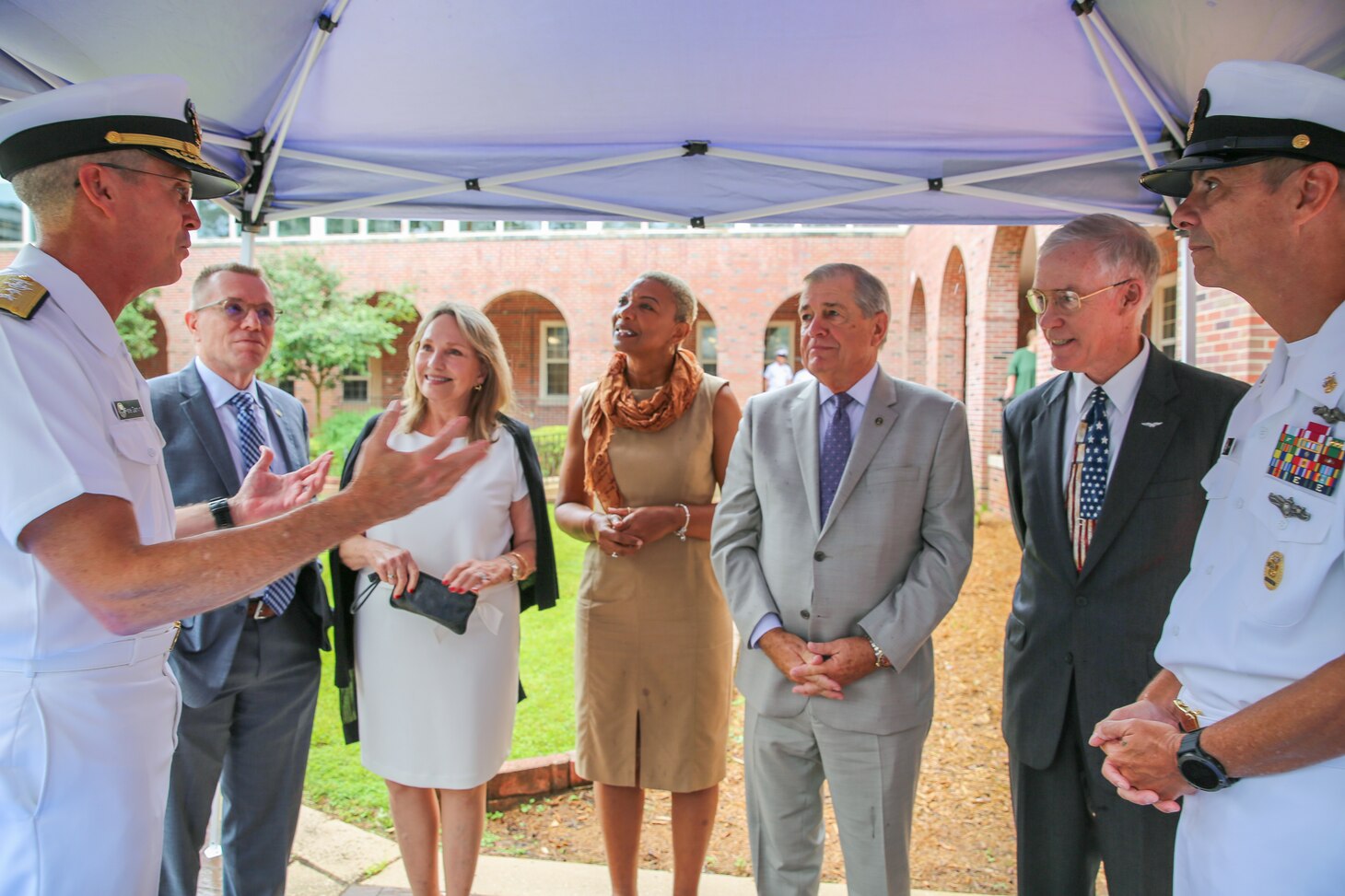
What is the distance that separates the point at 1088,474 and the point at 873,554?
0.70 m

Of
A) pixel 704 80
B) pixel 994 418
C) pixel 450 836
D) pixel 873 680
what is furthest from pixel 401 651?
pixel 994 418

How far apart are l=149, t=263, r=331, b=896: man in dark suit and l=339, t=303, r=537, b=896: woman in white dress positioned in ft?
0.81

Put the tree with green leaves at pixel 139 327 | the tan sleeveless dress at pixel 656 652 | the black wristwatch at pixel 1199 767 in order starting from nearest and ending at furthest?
the black wristwatch at pixel 1199 767, the tan sleeveless dress at pixel 656 652, the tree with green leaves at pixel 139 327

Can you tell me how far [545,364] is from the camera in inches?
986

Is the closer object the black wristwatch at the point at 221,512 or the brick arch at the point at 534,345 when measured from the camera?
the black wristwatch at the point at 221,512

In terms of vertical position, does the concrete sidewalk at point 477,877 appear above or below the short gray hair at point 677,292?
below

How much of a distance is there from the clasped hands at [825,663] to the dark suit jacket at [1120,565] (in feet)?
1.61

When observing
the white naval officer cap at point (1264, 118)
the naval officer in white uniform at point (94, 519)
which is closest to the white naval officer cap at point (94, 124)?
the naval officer in white uniform at point (94, 519)

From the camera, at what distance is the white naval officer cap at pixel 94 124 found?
63.9 inches

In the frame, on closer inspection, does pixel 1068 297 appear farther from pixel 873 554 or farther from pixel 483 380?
pixel 483 380

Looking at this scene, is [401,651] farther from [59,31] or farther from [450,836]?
[59,31]

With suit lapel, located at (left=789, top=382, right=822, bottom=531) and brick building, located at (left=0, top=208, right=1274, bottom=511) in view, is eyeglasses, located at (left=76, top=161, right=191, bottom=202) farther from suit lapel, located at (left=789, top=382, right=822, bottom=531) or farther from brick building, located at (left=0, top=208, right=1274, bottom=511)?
brick building, located at (left=0, top=208, right=1274, bottom=511)

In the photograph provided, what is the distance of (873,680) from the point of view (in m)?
2.69

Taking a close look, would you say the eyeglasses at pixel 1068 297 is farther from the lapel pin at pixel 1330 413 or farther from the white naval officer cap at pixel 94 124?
the white naval officer cap at pixel 94 124
